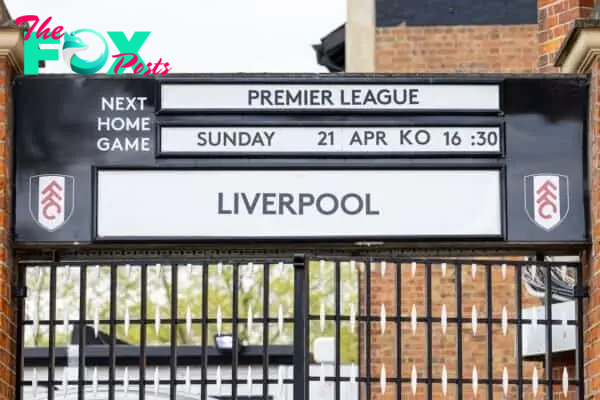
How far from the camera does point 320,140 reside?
11.3m

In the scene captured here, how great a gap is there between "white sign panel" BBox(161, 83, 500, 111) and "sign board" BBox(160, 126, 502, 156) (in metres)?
0.14

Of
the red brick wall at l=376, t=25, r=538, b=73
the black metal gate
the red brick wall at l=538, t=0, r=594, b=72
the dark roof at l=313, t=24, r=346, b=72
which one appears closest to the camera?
the black metal gate

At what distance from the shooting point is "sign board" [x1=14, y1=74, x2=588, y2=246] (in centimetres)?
1122

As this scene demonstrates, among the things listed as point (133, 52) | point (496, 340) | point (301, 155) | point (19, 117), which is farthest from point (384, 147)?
point (133, 52)

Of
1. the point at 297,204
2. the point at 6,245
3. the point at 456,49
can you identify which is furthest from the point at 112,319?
the point at 456,49

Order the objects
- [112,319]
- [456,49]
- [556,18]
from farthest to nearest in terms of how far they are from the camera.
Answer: [456,49] < [556,18] < [112,319]

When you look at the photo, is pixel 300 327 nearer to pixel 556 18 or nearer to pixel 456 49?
pixel 556 18

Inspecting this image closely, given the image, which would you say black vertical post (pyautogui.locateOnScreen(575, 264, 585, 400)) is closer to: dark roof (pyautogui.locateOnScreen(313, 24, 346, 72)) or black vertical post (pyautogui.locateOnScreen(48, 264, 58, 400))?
black vertical post (pyautogui.locateOnScreen(48, 264, 58, 400))

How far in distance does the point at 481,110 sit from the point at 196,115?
1.77 meters

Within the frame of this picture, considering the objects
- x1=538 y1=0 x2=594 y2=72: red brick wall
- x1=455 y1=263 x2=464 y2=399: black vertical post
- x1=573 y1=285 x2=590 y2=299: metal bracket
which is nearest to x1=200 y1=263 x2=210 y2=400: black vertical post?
x1=455 y1=263 x2=464 y2=399: black vertical post

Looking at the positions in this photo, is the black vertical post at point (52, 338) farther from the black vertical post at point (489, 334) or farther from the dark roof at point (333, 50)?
the dark roof at point (333, 50)

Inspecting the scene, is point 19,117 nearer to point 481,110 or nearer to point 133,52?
point 481,110

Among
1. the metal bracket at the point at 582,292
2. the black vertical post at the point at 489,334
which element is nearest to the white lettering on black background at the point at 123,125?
the black vertical post at the point at 489,334

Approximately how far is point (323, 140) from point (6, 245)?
6.70 feet
